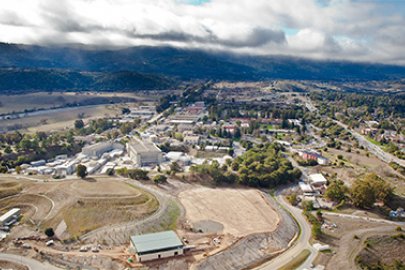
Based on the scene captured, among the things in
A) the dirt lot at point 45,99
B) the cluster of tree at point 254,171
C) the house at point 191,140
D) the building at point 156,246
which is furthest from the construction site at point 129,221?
the dirt lot at point 45,99

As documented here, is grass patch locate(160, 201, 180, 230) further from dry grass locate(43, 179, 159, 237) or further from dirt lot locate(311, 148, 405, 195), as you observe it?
dirt lot locate(311, 148, 405, 195)

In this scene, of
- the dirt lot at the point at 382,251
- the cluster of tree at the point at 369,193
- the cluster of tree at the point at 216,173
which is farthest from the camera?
the cluster of tree at the point at 216,173

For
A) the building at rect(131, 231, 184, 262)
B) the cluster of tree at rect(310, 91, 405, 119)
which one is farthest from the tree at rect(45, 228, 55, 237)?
the cluster of tree at rect(310, 91, 405, 119)

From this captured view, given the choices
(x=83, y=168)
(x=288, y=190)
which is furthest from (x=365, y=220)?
(x=83, y=168)

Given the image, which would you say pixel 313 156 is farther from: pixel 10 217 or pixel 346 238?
pixel 10 217

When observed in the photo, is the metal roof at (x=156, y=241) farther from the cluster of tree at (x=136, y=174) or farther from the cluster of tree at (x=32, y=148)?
the cluster of tree at (x=32, y=148)

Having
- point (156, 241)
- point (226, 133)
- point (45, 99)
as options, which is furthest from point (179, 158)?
point (45, 99)

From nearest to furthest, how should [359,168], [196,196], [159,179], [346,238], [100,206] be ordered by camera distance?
[346,238] < [100,206] < [196,196] < [159,179] < [359,168]
